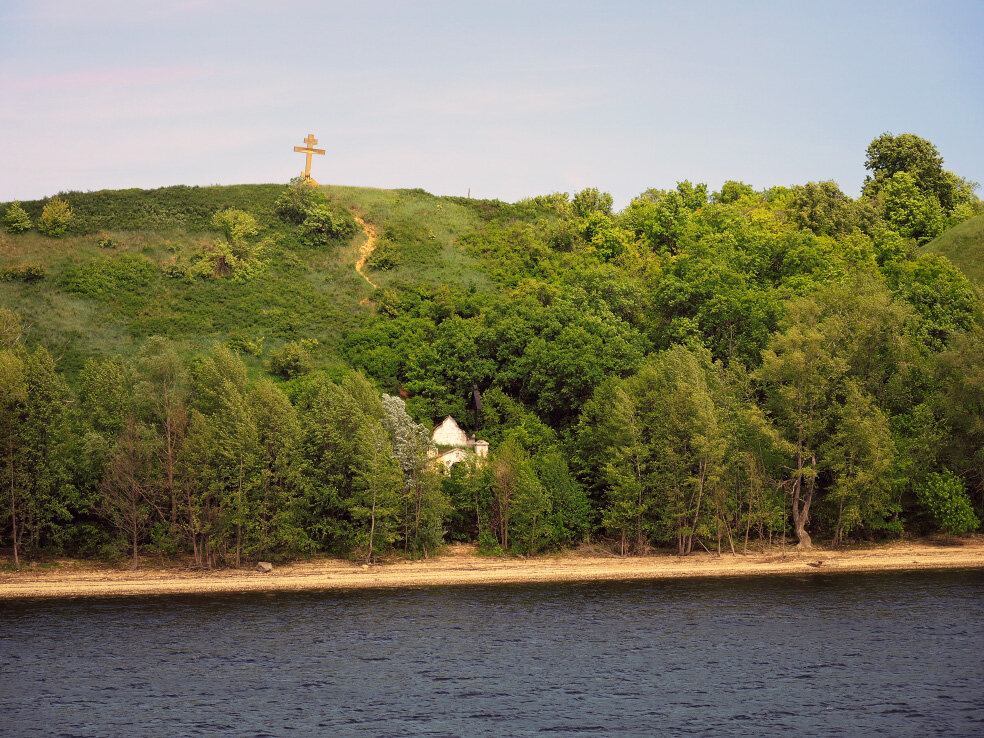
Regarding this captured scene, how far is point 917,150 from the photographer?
124312 mm

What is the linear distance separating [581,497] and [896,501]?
906 inches

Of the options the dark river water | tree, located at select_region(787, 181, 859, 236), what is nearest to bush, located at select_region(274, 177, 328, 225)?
tree, located at select_region(787, 181, 859, 236)

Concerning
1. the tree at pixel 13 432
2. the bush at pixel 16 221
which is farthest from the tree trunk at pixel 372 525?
the bush at pixel 16 221

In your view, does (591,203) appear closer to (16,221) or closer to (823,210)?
(823,210)

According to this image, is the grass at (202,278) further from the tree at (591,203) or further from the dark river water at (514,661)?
the dark river water at (514,661)

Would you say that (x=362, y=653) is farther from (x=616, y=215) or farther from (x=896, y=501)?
(x=616, y=215)

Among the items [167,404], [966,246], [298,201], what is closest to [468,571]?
[167,404]

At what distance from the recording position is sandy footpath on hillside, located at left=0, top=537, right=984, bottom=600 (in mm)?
62000

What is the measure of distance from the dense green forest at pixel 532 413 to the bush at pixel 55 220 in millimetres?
13161

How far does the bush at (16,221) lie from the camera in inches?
4397

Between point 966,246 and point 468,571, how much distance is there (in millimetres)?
69729

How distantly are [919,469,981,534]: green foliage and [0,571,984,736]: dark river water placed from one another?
6.70 metres

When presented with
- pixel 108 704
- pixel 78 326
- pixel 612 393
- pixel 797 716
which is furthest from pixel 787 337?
pixel 78 326

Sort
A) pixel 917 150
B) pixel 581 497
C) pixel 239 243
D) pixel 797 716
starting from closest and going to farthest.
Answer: pixel 797 716 < pixel 581 497 < pixel 239 243 < pixel 917 150
